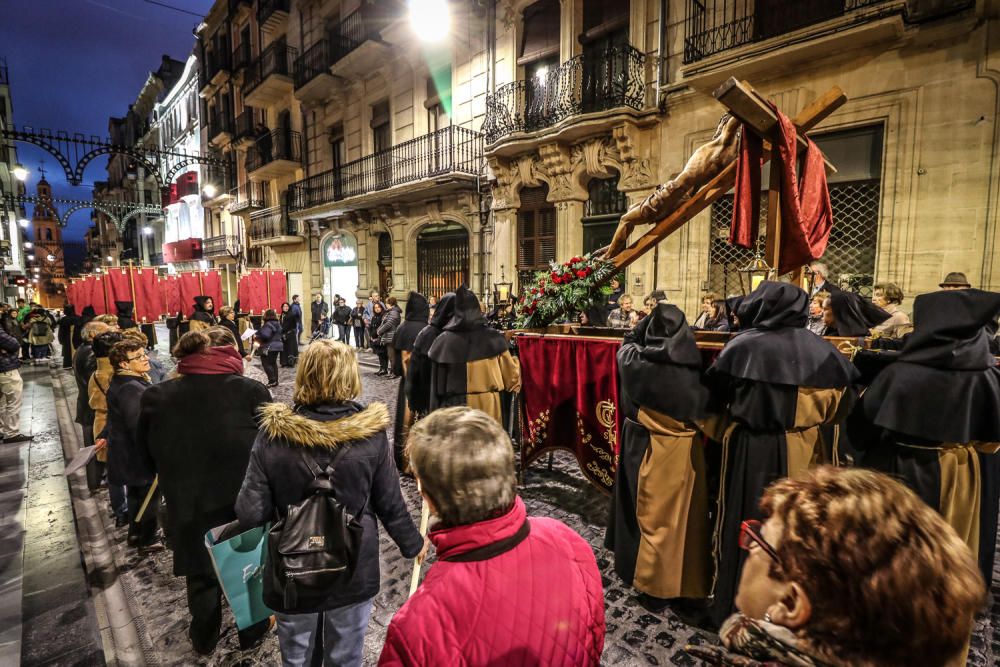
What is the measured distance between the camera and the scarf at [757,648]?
35.6 inches

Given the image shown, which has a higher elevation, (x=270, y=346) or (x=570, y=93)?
(x=570, y=93)

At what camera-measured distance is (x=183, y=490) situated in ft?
8.96

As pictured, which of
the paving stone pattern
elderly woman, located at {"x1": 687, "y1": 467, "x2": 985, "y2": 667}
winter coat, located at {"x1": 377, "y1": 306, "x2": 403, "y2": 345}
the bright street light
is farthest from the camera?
the bright street light

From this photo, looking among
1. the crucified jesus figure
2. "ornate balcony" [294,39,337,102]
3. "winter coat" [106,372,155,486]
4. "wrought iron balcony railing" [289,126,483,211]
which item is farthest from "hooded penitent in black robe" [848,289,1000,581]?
"ornate balcony" [294,39,337,102]

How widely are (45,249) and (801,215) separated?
9410 centimetres

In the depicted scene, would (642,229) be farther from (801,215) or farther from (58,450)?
(58,450)

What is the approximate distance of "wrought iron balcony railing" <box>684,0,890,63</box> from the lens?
7715 mm

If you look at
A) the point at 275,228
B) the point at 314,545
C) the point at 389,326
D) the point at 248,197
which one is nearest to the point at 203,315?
the point at 389,326

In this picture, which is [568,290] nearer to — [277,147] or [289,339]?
[289,339]

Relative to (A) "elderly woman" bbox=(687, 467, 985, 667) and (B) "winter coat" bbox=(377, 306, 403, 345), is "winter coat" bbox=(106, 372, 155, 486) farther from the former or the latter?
(B) "winter coat" bbox=(377, 306, 403, 345)

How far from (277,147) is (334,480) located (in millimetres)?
22406

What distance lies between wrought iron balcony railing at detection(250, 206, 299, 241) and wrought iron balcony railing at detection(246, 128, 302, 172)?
198cm

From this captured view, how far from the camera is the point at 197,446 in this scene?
8.84 ft

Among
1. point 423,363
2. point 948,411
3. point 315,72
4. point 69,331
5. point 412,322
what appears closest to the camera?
point 948,411
